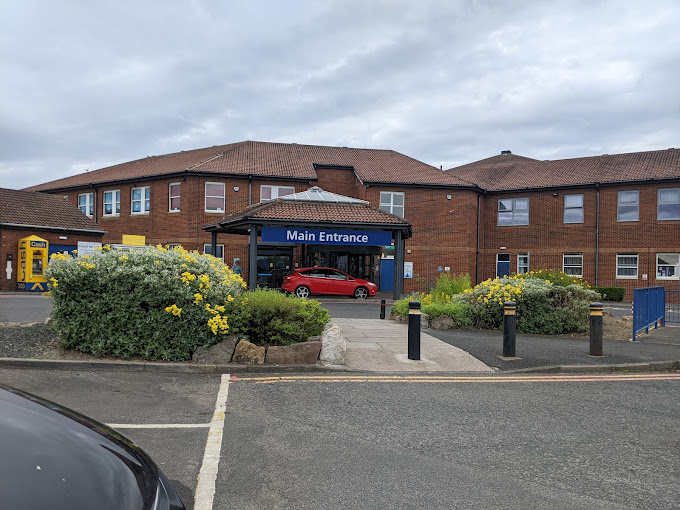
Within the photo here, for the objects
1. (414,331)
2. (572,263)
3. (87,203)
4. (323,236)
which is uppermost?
(87,203)

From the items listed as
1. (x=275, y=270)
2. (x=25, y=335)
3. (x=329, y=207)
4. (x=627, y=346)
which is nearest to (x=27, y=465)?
(x=25, y=335)

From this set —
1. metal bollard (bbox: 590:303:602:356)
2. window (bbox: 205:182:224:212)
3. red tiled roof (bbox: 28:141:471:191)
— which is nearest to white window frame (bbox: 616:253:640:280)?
red tiled roof (bbox: 28:141:471:191)

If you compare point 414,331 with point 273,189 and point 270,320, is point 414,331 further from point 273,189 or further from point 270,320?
point 273,189

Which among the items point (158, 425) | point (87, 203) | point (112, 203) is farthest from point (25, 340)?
point (87, 203)

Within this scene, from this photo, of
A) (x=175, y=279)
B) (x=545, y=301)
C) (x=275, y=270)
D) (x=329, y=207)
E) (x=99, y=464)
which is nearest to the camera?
(x=99, y=464)

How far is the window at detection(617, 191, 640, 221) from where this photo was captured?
1187 inches

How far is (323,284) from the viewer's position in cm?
2462

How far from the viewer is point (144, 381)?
6.79m

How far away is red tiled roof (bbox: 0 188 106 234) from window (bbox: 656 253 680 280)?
3175cm

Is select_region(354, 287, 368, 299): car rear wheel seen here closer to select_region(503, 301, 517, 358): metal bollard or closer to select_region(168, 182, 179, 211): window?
select_region(168, 182, 179, 211): window

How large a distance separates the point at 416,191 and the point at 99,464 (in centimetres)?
3150

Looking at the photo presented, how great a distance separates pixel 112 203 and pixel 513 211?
26.3 metres

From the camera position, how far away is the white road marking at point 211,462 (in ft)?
11.2

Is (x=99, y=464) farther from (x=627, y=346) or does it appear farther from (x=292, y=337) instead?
(x=627, y=346)
